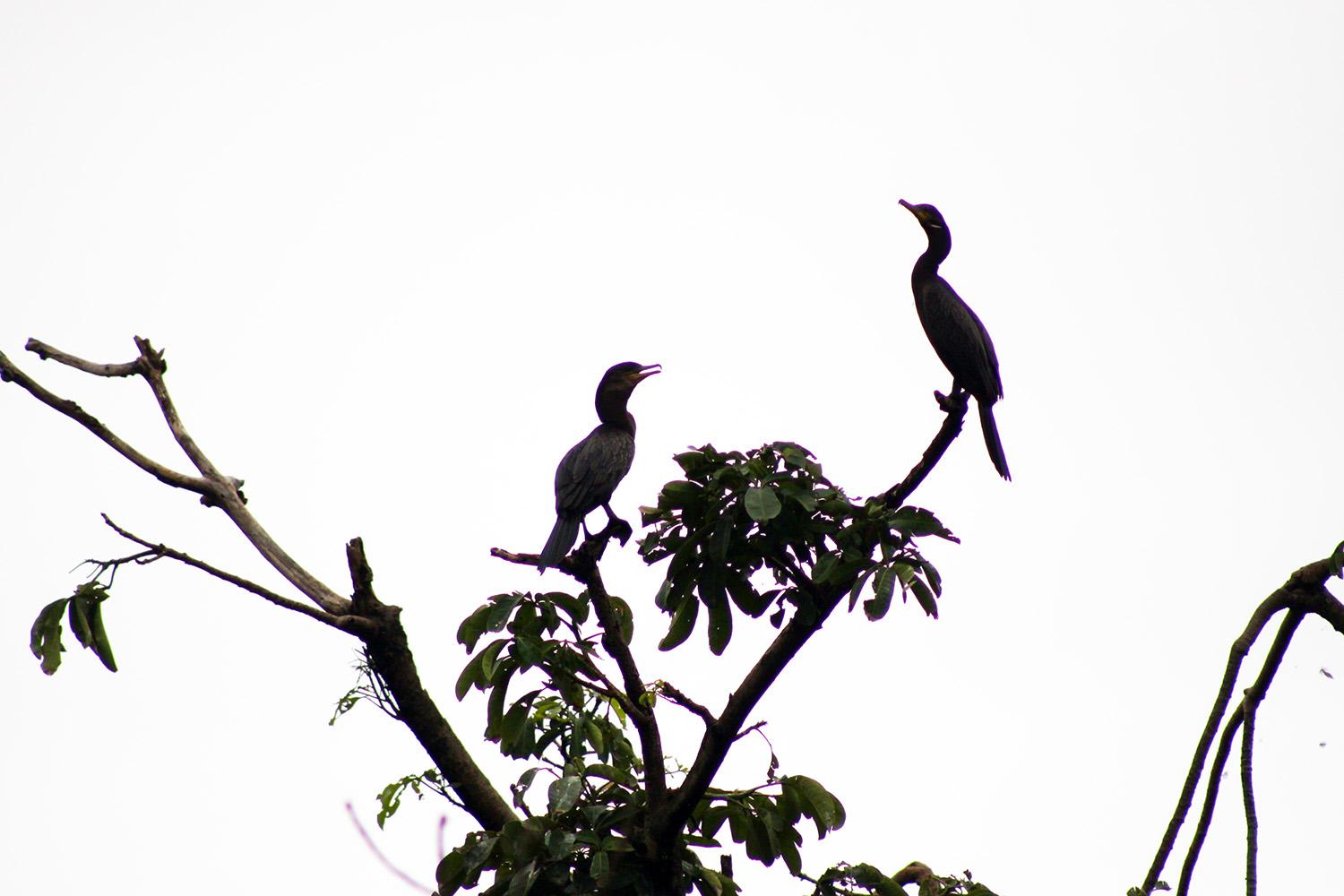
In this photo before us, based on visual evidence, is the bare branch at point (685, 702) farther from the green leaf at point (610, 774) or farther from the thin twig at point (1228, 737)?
the thin twig at point (1228, 737)

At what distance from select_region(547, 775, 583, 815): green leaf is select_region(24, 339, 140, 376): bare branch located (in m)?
2.32

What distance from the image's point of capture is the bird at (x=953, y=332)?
21.2 feet

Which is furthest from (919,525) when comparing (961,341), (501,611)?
(961,341)

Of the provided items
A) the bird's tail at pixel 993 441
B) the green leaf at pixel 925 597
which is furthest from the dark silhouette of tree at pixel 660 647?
the bird's tail at pixel 993 441

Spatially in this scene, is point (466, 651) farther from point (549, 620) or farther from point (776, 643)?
point (776, 643)

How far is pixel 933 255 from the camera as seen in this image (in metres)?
7.29

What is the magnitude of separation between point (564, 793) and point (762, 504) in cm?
122

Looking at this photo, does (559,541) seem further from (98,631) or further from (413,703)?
(98,631)

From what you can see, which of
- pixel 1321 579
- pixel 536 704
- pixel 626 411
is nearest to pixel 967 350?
pixel 626 411

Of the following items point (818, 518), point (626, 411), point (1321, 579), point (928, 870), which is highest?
point (626, 411)

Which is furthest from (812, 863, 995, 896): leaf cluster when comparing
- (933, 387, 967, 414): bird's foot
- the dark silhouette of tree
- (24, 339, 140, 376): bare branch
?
(24, 339, 140, 376): bare branch

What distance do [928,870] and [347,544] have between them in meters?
2.38

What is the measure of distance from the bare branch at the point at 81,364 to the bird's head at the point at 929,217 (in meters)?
4.26

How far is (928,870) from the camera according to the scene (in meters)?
4.56
